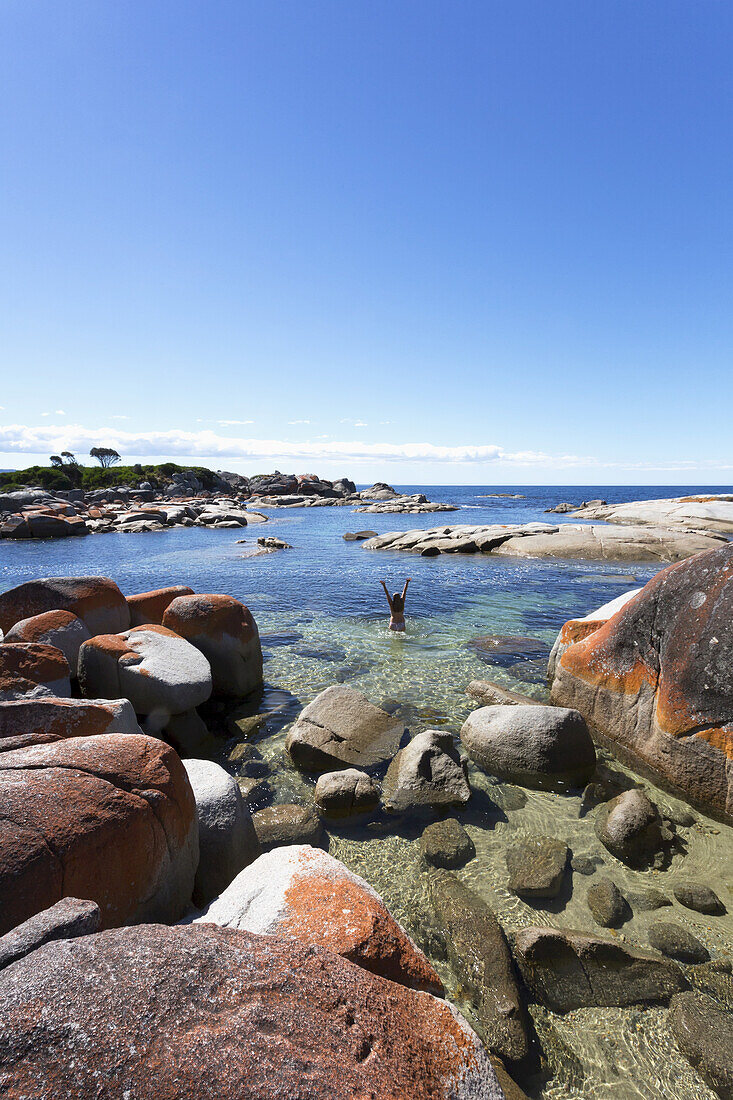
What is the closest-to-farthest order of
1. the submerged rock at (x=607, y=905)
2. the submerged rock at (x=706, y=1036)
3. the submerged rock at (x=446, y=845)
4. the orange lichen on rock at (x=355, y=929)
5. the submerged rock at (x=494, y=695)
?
1. the orange lichen on rock at (x=355, y=929)
2. the submerged rock at (x=706, y=1036)
3. the submerged rock at (x=607, y=905)
4. the submerged rock at (x=446, y=845)
5. the submerged rock at (x=494, y=695)

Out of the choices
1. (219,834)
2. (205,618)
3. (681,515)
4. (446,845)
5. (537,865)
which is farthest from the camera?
(681,515)

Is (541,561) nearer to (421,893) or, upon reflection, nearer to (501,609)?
(501,609)

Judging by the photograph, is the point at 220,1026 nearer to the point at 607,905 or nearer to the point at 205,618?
the point at 607,905

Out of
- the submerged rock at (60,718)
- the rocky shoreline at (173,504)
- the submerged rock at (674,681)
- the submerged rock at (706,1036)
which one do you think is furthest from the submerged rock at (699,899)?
the rocky shoreline at (173,504)

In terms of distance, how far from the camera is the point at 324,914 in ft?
11.5

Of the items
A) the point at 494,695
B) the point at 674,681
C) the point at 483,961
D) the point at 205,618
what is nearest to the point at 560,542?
the point at 494,695

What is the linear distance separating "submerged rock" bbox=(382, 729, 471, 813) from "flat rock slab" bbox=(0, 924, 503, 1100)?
443 cm

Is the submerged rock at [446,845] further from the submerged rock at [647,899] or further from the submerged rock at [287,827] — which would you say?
the submerged rock at [647,899]

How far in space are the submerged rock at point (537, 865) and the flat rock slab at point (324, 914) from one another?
273cm

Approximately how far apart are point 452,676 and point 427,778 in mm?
5080

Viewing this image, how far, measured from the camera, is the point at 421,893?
5.71 meters

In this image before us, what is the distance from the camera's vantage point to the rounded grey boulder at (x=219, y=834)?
5.16 m

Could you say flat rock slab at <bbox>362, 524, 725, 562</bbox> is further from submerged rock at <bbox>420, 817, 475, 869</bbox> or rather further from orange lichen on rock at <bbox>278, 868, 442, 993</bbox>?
orange lichen on rock at <bbox>278, 868, 442, 993</bbox>

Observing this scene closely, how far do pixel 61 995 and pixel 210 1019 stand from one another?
0.66m
